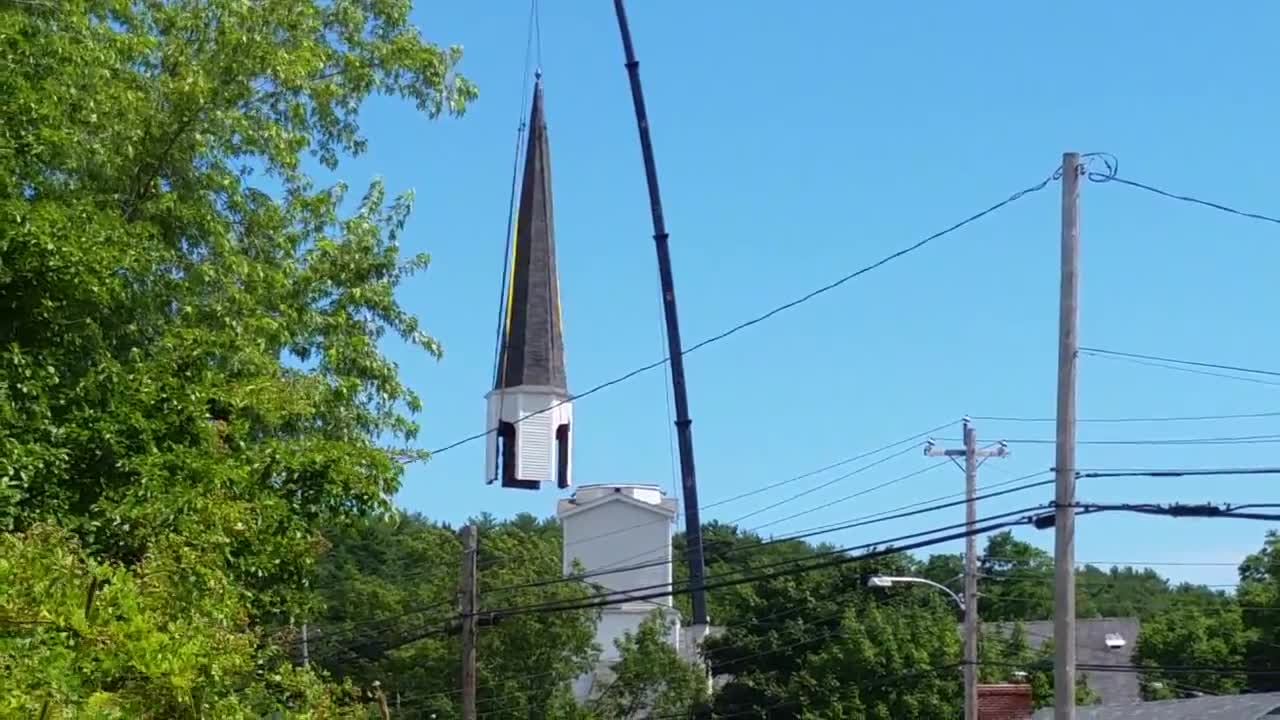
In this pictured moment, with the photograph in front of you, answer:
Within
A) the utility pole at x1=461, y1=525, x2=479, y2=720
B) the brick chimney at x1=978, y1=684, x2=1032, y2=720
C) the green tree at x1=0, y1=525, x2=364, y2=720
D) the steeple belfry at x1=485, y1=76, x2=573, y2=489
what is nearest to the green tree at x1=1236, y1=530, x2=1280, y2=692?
the brick chimney at x1=978, y1=684, x2=1032, y2=720

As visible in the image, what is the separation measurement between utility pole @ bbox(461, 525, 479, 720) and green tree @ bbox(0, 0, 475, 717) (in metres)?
10.3

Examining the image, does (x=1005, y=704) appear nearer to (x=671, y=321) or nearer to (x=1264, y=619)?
(x=671, y=321)

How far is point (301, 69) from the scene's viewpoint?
1681 cm

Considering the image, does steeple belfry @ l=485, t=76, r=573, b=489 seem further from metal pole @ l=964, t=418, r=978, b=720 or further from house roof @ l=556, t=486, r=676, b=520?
house roof @ l=556, t=486, r=676, b=520

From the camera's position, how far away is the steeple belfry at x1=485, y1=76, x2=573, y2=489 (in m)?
35.0

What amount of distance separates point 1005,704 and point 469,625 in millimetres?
11082

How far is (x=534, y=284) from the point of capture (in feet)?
118

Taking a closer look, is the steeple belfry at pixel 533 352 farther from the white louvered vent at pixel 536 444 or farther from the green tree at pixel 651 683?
the green tree at pixel 651 683

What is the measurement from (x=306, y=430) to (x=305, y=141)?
290cm

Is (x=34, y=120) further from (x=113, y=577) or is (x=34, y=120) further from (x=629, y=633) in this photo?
(x=629, y=633)

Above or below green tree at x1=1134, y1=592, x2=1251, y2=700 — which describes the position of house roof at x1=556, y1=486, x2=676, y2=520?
above

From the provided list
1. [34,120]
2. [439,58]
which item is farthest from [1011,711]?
[34,120]

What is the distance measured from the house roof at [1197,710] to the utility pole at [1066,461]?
430 inches

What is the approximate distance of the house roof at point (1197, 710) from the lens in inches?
1236
